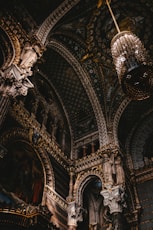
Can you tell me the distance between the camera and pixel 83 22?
41.0ft

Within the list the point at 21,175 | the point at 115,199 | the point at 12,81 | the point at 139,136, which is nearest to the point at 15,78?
the point at 12,81

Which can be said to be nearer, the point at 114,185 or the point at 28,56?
the point at 28,56

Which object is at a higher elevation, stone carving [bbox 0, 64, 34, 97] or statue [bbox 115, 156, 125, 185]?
stone carving [bbox 0, 64, 34, 97]

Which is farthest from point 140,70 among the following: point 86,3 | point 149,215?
point 149,215

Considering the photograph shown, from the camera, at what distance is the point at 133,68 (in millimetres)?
7844

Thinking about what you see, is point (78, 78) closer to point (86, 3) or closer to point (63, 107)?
point (63, 107)

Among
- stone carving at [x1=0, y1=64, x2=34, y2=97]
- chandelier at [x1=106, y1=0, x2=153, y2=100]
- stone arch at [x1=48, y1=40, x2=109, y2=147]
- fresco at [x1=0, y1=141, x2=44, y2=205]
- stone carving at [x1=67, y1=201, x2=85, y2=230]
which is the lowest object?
stone carving at [x1=67, y1=201, x2=85, y2=230]

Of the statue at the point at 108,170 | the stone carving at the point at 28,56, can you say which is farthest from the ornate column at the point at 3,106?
the statue at the point at 108,170

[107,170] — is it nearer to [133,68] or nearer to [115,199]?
[115,199]

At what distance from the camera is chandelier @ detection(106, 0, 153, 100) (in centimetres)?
797

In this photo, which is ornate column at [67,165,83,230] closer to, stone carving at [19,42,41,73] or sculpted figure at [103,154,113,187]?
sculpted figure at [103,154,113,187]

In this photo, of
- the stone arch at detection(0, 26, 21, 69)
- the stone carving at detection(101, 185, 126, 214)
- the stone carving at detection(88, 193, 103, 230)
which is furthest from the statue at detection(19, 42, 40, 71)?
the stone carving at detection(88, 193, 103, 230)

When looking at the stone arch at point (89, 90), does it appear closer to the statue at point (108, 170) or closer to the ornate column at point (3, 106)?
the statue at point (108, 170)

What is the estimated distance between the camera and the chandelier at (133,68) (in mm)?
7969
